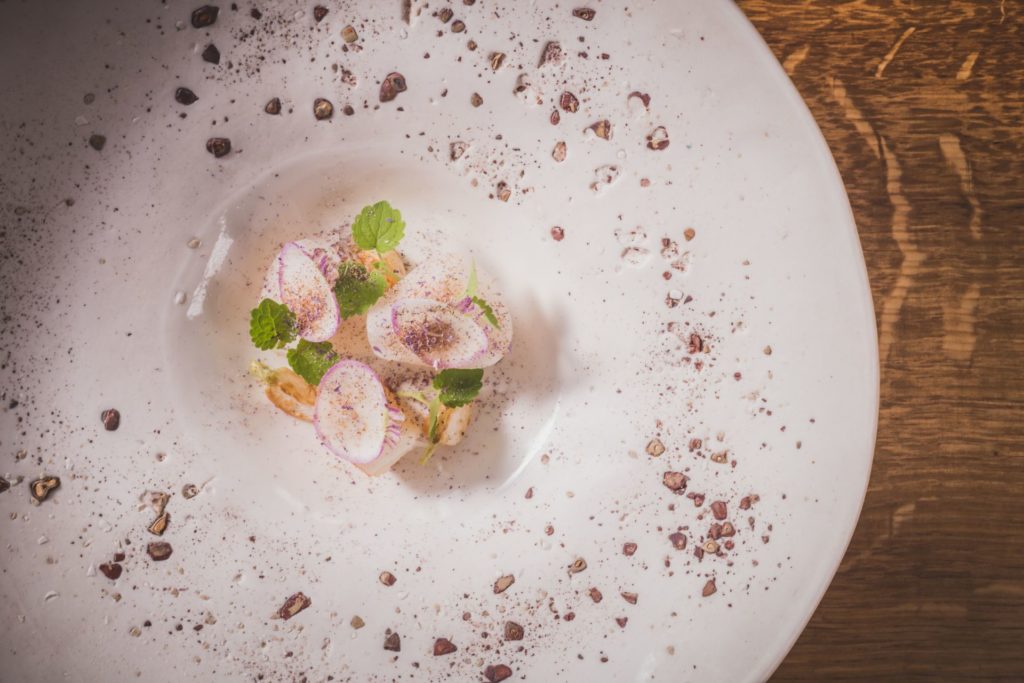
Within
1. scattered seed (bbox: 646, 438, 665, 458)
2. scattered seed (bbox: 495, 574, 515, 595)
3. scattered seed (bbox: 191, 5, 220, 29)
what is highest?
scattered seed (bbox: 191, 5, 220, 29)

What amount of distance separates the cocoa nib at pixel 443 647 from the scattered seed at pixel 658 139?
804 millimetres

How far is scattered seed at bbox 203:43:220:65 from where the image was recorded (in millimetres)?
843

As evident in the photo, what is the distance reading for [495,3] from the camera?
845mm

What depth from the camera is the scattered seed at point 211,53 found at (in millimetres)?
843

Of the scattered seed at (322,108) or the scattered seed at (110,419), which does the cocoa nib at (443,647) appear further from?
the scattered seed at (322,108)

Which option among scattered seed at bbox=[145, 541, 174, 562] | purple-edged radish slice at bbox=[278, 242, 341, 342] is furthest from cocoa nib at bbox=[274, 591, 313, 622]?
purple-edged radish slice at bbox=[278, 242, 341, 342]

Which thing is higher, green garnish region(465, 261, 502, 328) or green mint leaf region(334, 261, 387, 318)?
green mint leaf region(334, 261, 387, 318)

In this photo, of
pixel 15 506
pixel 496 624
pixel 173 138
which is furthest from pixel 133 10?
pixel 496 624

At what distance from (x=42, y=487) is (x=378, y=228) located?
63 cm

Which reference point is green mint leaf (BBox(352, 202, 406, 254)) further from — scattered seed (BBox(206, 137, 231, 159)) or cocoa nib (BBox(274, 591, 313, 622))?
cocoa nib (BBox(274, 591, 313, 622))

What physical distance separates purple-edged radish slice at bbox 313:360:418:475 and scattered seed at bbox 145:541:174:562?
0.93ft

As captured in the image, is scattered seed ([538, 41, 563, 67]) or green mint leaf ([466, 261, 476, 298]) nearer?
scattered seed ([538, 41, 563, 67])

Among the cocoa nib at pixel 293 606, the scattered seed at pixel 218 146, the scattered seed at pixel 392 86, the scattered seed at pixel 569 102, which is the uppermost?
the scattered seed at pixel 218 146

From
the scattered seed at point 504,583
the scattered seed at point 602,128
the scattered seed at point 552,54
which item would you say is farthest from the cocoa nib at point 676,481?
the scattered seed at point 552,54
